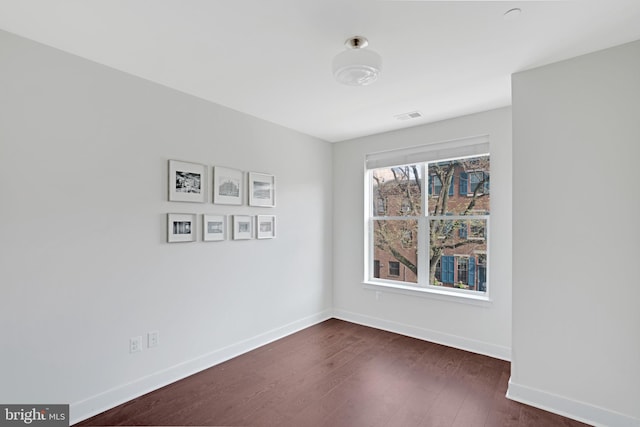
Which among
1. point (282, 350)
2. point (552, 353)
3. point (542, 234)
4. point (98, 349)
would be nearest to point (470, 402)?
point (552, 353)

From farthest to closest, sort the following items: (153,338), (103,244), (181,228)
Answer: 1. (181,228)
2. (153,338)
3. (103,244)

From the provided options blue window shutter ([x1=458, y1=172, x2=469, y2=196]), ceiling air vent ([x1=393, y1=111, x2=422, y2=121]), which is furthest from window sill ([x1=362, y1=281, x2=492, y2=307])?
ceiling air vent ([x1=393, y1=111, x2=422, y2=121])

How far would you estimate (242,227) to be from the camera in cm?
330

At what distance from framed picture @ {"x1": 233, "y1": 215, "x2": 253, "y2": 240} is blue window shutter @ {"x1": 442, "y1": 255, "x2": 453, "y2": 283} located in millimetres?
2259

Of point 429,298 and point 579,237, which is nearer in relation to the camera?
point 579,237

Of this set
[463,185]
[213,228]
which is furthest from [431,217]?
[213,228]

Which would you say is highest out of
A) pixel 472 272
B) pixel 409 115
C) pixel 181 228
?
pixel 409 115

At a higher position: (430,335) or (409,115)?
(409,115)

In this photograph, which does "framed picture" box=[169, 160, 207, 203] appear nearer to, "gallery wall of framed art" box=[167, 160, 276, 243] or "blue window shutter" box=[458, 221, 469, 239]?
"gallery wall of framed art" box=[167, 160, 276, 243]

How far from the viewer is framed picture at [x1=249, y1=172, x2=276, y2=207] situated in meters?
3.39

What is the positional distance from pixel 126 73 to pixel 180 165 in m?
0.80

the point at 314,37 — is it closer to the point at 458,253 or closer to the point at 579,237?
the point at 579,237

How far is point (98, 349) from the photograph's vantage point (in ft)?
7.48

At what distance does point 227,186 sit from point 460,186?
258cm
